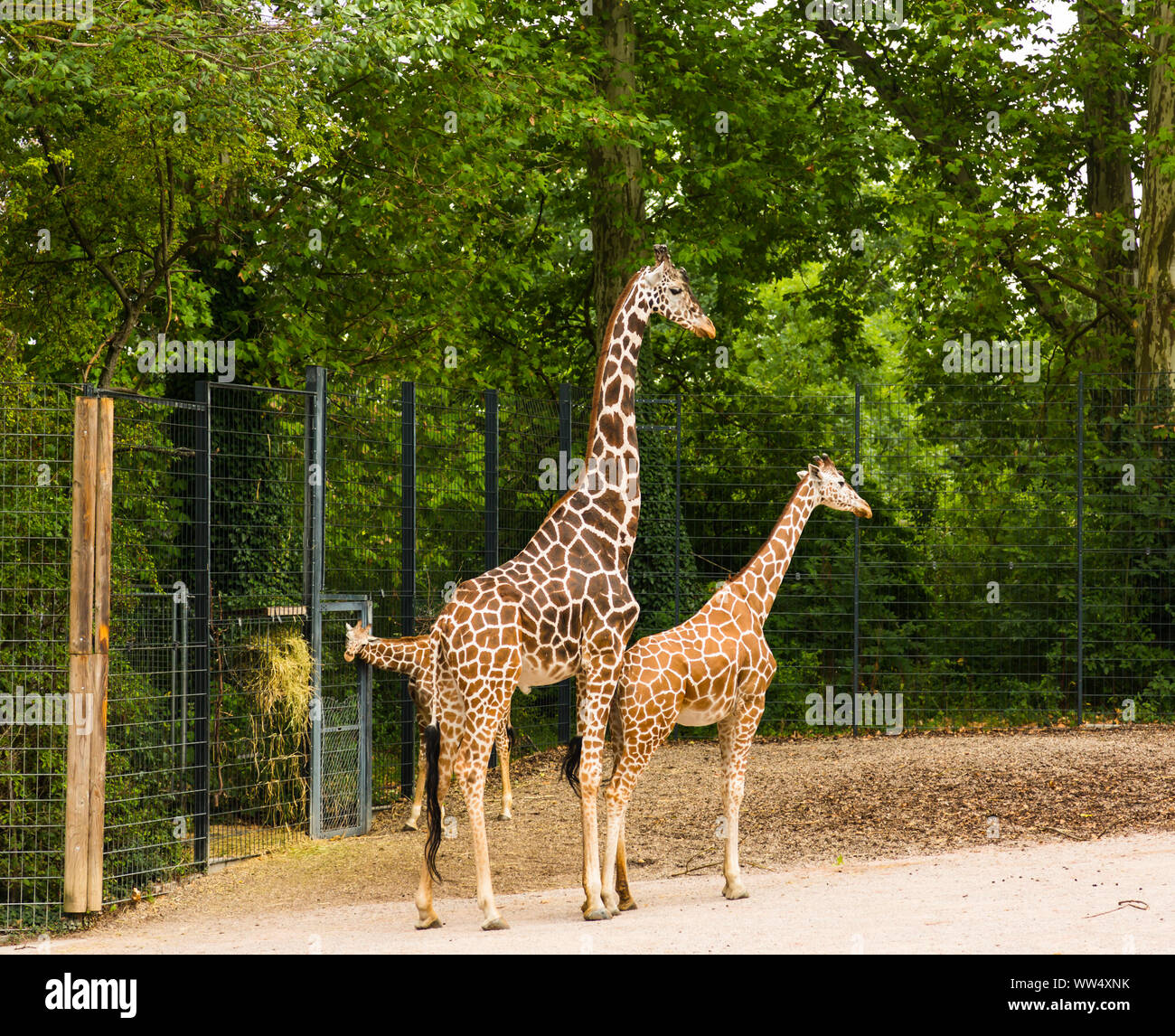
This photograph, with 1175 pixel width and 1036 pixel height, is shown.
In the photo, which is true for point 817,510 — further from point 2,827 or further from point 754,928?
point 2,827

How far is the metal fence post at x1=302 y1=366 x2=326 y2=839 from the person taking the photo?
31.4ft

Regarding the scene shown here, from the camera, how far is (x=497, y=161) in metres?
14.8

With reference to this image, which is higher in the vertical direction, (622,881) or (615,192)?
(615,192)

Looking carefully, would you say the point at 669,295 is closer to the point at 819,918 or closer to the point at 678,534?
the point at 819,918

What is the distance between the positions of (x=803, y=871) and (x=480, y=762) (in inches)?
95.2

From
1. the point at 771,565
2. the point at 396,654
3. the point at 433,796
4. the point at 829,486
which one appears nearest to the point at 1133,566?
the point at 829,486

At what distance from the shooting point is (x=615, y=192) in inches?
623

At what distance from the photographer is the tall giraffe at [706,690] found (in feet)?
23.7

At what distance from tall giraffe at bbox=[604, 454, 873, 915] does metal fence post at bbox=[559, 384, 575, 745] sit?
16.1 feet

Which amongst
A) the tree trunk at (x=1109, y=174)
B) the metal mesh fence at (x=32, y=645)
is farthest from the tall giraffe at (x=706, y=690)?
the tree trunk at (x=1109, y=174)

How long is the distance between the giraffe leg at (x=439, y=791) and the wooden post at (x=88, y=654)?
1.90 metres

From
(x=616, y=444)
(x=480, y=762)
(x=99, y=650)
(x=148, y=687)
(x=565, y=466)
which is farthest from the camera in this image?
(x=565, y=466)

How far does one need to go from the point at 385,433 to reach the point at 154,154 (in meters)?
3.30

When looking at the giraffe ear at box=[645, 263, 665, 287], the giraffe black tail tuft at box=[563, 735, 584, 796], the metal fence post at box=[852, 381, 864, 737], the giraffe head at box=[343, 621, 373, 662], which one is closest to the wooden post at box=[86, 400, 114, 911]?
the giraffe head at box=[343, 621, 373, 662]
